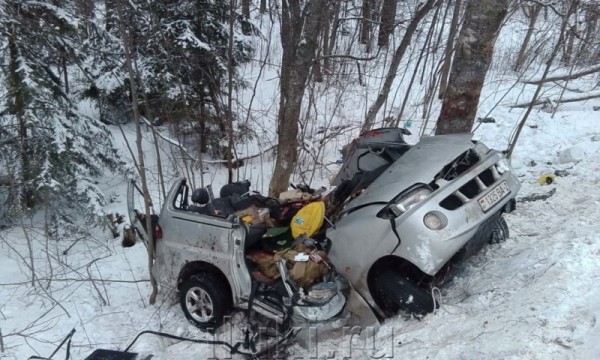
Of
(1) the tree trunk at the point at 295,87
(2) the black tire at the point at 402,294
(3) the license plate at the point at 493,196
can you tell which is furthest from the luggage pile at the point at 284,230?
(1) the tree trunk at the point at 295,87

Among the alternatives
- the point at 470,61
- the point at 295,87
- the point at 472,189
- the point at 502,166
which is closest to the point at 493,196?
the point at 472,189

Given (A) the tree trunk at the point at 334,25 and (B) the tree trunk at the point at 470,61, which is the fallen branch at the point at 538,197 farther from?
(A) the tree trunk at the point at 334,25

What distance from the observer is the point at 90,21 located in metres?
6.83

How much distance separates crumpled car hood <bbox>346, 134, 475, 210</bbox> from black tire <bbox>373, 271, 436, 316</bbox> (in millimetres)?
542

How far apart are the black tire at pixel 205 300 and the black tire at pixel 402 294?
1371mm

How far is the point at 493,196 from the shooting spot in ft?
10.9

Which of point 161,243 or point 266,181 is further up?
point 161,243

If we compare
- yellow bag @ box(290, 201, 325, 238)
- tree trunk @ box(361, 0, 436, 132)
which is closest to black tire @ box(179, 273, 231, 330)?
yellow bag @ box(290, 201, 325, 238)

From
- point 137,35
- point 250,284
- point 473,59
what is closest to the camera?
point 250,284

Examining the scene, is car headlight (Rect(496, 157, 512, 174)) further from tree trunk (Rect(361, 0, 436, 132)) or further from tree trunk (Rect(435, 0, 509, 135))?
tree trunk (Rect(361, 0, 436, 132))

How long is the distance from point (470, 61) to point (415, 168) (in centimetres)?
190

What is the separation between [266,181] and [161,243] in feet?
12.4

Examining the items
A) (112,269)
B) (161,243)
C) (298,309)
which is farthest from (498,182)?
(112,269)

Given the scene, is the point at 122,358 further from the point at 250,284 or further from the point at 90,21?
the point at 90,21
